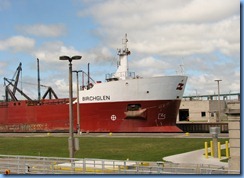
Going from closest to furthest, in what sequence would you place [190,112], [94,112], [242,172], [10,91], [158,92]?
[242,172], [158,92], [94,112], [10,91], [190,112]

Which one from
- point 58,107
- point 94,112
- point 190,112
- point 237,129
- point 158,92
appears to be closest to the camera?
point 237,129

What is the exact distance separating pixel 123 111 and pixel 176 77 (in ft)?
26.5

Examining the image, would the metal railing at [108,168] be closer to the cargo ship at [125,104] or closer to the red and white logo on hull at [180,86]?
the cargo ship at [125,104]

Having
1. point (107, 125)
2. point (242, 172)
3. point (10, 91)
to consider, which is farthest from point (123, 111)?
point (242, 172)

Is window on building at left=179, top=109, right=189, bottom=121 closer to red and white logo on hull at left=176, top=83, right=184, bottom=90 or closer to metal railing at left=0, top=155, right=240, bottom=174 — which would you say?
red and white logo on hull at left=176, top=83, right=184, bottom=90

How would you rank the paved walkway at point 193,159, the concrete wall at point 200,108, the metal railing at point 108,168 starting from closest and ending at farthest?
the metal railing at point 108,168 < the paved walkway at point 193,159 < the concrete wall at point 200,108

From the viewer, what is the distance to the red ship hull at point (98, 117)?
164 ft

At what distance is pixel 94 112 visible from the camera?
53.3 metres

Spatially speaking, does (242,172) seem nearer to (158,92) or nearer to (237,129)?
(237,129)

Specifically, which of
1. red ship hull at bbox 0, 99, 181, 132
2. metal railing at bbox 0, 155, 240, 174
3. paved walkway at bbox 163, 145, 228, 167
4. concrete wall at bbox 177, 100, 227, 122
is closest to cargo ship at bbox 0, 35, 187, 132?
red ship hull at bbox 0, 99, 181, 132

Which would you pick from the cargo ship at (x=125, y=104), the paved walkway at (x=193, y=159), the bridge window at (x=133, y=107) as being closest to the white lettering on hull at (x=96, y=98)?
the cargo ship at (x=125, y=104)

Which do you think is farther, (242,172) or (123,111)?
(123,111)

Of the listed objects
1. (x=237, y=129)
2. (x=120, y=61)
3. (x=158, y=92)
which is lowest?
(x=237, y=129)

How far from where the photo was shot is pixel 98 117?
52.9 meters
